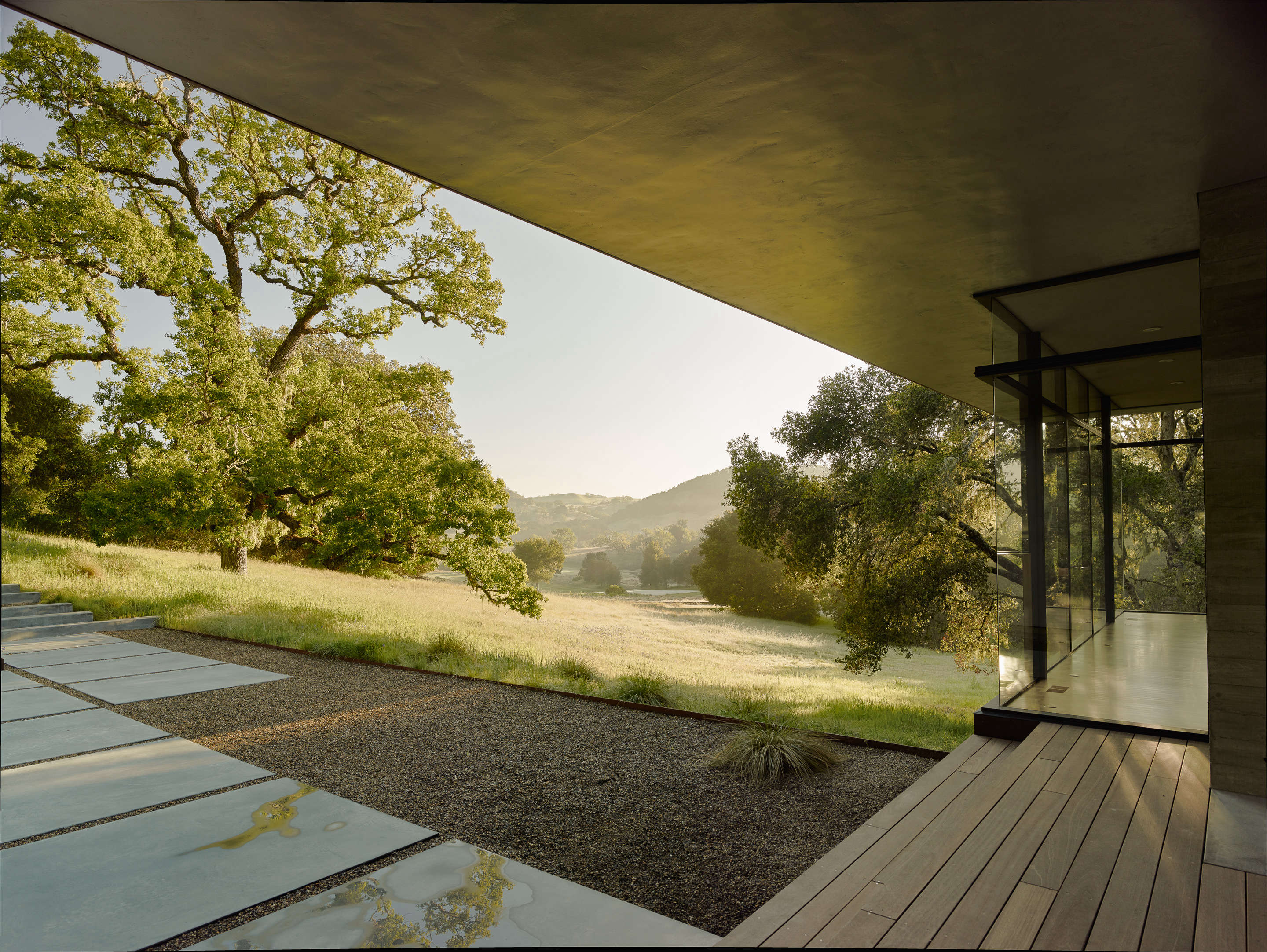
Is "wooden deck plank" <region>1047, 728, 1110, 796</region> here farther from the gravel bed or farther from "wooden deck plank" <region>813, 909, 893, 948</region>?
"wooden deck plank" <region>813, 909, 893, 948</region>

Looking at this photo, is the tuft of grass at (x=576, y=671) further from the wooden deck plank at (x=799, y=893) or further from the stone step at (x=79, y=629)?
the stone step at (x=79, y=629)

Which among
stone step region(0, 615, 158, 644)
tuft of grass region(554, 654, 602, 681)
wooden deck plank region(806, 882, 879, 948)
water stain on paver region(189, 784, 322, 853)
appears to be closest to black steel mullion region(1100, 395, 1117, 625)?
wooden deck plank region(806, 882, 879, 948)

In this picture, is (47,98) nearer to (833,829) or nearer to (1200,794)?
(833,829)

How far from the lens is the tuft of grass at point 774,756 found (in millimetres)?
4141

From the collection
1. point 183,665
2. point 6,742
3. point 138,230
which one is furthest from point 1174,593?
point 138,230

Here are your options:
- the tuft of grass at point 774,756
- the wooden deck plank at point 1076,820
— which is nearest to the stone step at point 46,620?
the tuft of grass at point 774,756

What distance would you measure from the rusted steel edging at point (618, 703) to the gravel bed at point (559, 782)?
0.24 feet

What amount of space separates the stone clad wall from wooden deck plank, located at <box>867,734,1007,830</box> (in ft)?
3.16

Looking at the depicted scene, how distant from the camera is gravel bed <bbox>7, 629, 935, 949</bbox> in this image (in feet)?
9.46

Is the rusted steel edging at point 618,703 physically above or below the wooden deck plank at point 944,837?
below

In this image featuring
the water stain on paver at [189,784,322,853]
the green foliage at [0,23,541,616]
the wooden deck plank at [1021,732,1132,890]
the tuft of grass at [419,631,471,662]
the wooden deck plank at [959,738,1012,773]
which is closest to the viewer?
the wooden deck plank at [1021,732,1132,890]

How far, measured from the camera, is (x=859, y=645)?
44.3 feet

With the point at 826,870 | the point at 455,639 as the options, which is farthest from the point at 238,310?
the point at 826,870

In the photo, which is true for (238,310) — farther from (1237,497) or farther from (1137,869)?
(1137,869)
